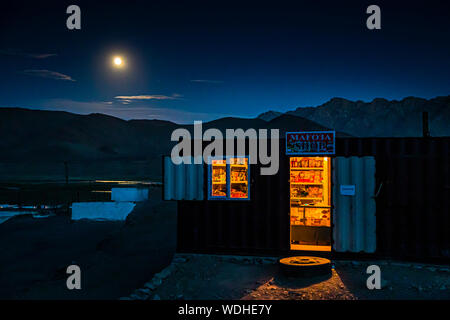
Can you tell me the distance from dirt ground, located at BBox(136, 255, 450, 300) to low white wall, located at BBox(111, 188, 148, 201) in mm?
17809

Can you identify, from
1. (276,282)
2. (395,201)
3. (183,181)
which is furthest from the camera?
(183,181)

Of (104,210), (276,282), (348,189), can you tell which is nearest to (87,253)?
(104,210)

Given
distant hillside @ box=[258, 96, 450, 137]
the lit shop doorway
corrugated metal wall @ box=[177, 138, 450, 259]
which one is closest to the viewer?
corrugated metal wall @ box=[177, 138, 450, 259]

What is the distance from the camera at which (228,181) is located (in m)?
11.7

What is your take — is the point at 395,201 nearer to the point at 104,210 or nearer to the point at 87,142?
the point at 104,210

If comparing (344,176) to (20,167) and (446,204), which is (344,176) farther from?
(20,167)

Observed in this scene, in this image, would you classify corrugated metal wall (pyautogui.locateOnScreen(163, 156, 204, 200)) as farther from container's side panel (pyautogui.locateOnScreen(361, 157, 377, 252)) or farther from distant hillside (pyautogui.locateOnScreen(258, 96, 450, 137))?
distant hillside (pyautogui.locateOnScreen(258, 96, 450, 137))

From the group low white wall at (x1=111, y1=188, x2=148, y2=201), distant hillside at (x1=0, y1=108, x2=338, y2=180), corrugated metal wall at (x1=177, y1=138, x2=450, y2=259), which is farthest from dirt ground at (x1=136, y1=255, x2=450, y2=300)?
distant hillside at (x1=0, y1=108, x2=338, y2=180)

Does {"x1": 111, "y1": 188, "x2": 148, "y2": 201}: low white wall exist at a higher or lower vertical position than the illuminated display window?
lower

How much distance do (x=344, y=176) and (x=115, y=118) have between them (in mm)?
165553

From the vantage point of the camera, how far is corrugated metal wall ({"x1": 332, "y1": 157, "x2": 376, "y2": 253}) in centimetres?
1093

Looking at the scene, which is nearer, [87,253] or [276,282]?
[276,282]

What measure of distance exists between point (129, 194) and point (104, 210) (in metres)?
2.41

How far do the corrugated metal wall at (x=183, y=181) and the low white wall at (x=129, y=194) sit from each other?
1738 centimetres
